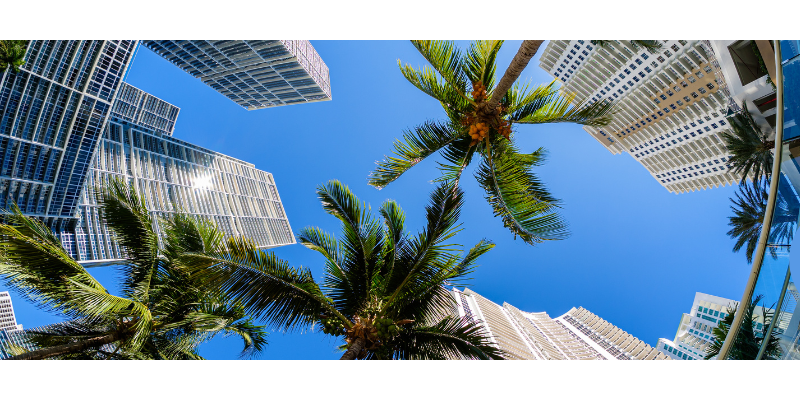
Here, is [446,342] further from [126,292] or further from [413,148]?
[126,292]

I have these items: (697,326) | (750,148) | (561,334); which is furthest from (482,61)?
(561,334)

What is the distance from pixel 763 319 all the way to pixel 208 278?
959 centimetres

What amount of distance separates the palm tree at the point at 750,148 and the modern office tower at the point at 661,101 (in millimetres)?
32468

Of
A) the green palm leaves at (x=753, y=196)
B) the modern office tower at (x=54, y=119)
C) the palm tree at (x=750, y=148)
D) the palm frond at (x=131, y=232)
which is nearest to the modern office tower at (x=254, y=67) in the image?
the modern office tower at (x=54, y=119)

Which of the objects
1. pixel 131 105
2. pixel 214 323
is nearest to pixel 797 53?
pixel 214 323

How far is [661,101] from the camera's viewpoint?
47469 millimetres

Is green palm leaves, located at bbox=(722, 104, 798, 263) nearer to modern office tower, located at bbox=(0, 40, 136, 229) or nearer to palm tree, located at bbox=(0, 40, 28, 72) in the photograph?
palm tree, located at bbox=(0, 40, 28, 72)

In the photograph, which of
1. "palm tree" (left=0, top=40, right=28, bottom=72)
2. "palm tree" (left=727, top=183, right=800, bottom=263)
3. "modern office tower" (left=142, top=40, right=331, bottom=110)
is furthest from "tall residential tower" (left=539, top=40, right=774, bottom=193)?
"modern office tower" (left=142, top=40, right=331, bottom=110)

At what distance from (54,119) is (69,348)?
71.2m

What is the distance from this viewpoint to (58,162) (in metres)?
55.4

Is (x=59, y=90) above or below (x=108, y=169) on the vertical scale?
above

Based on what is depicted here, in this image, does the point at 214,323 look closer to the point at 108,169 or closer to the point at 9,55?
the point at 9,55

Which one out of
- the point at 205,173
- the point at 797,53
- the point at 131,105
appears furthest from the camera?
the point at 131,105
